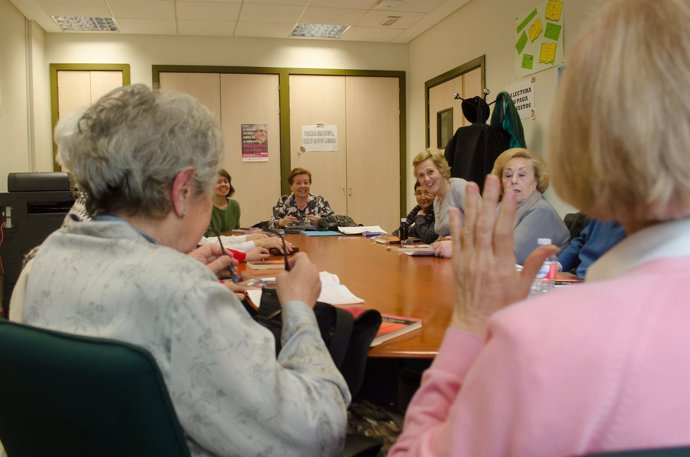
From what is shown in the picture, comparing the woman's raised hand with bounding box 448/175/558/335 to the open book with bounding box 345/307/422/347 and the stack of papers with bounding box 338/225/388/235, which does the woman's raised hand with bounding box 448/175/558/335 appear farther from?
the stack of papers with bounding box 338/225/388/235

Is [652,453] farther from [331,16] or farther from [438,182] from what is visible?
[331,16]

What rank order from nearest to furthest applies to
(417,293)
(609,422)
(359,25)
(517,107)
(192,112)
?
(609,422) < (192,112) < (417,293) < (517,107) < (359,25)

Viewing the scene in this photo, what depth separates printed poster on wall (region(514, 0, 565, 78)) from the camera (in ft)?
13.7

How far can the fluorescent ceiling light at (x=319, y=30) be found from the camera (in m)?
6.27

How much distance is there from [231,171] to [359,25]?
2.17 metres

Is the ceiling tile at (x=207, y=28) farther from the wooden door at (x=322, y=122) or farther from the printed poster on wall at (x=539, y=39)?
the printed poster on wall at (x=539, y=39)

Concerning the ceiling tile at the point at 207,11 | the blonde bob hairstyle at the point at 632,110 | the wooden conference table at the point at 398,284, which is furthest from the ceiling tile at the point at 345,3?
the blonde bob hairstyle at the point at 632,110

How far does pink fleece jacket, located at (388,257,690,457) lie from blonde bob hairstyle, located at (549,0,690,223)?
10 centimetres

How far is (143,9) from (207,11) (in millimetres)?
592

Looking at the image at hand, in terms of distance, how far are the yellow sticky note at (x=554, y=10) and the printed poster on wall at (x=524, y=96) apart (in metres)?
0.47

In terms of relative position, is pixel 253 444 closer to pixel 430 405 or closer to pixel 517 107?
pixel 430 405

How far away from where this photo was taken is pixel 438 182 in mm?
4273

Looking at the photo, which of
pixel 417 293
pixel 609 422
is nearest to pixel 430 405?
pixel 609 422

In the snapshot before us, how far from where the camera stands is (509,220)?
2.86 ft
